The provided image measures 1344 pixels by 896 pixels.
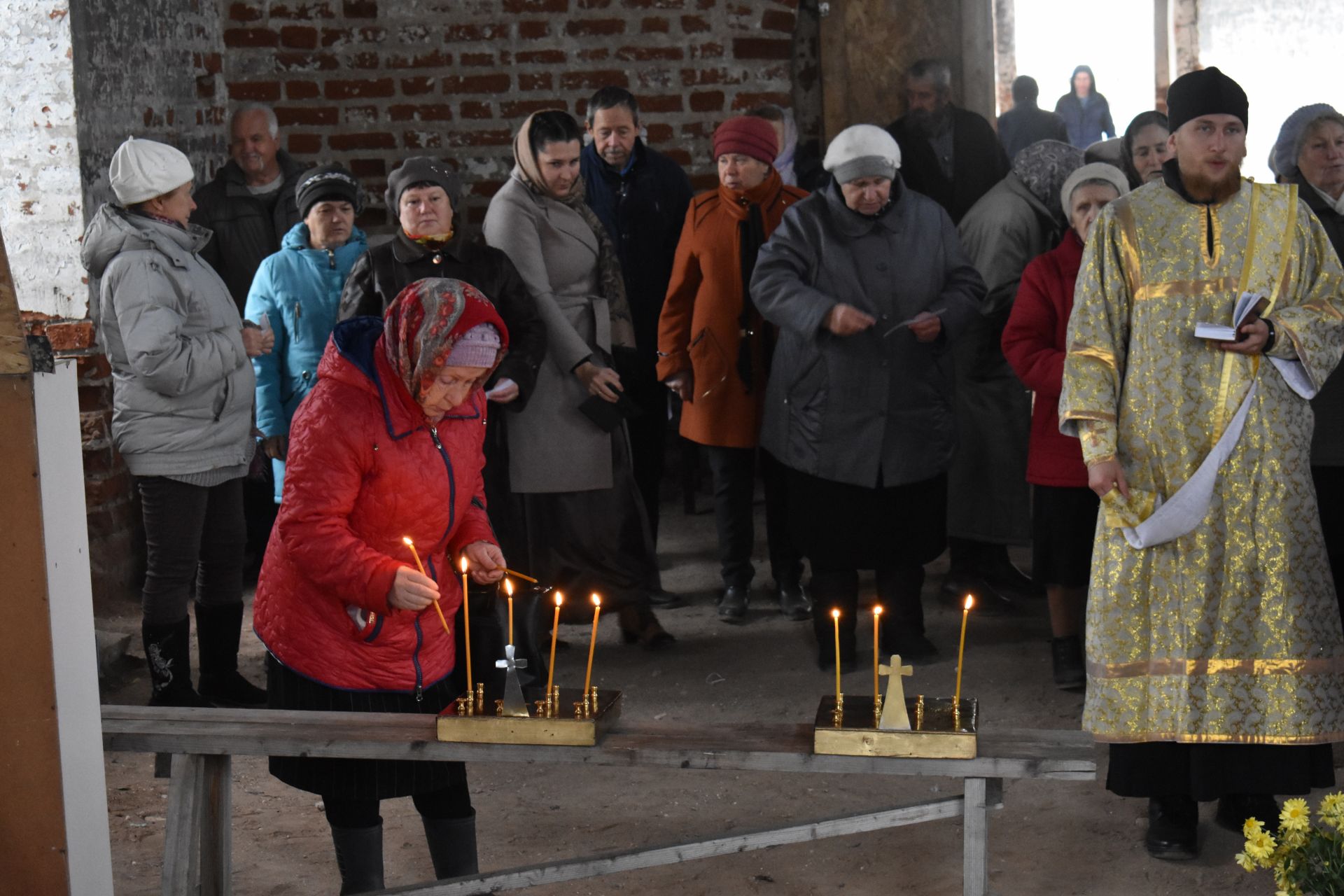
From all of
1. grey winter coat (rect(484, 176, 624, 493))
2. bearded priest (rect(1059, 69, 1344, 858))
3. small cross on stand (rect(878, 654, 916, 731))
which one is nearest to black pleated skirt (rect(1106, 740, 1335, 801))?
bearded priest (rect(1059, 69, 1344, 858))

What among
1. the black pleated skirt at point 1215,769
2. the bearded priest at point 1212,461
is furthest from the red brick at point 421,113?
the black pleated skirt at point 1215,769

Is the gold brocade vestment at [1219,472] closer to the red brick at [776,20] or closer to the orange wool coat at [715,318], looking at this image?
the orange wool coat at [715,318]

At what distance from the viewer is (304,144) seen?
7.12 m

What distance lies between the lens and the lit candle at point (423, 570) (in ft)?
9.57

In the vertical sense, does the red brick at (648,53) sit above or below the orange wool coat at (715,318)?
above

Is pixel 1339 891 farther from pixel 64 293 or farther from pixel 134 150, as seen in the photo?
pixel 64 293

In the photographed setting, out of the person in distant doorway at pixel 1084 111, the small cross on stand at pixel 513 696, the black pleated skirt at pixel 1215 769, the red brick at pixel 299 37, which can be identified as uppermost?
the person in distant doorway at pixel 1084 111

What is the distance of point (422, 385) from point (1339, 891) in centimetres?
170

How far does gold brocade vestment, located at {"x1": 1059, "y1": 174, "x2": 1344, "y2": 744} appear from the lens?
351cm

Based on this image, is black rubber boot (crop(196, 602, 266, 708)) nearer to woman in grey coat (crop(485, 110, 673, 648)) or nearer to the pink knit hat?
woman in grey coat (crop(485, 110, 673, 648))

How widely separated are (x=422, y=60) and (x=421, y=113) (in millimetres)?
226

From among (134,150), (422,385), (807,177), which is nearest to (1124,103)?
(807,177)

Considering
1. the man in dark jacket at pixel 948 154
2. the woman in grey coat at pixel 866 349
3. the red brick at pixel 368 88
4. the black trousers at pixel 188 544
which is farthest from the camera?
the red brick at pixel 368 88

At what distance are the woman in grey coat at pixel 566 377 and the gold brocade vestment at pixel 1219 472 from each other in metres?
1.88
